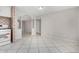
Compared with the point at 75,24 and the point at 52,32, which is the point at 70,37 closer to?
Result: the point at 75,24

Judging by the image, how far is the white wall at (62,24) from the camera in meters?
5.30

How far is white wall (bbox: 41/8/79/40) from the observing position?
209 inches

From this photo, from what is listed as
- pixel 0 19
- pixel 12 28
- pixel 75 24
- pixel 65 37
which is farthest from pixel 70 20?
pixel 0 19

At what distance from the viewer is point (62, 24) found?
6.30 meters

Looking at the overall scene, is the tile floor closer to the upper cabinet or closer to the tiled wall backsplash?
the tiled wall backsplash

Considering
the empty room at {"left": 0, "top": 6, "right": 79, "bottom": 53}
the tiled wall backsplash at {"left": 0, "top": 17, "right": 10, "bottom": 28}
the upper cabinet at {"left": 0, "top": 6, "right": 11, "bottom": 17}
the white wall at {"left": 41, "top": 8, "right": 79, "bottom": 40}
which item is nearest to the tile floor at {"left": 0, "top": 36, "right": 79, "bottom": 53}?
the empty room at {"left": 0, "top": 6, "right": 79, "bottom": 53}

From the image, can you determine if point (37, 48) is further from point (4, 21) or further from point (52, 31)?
point (52, 31)

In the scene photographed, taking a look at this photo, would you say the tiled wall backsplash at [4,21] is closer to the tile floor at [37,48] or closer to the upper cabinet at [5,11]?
the upper cabinet at [5,11]

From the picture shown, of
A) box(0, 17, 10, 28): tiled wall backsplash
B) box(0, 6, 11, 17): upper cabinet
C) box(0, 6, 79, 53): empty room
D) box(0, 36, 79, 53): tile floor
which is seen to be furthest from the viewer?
box(0, 17, 10, 28): tiled wall backsplash

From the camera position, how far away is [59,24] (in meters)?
6.61

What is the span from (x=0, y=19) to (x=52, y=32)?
4.64 meters
